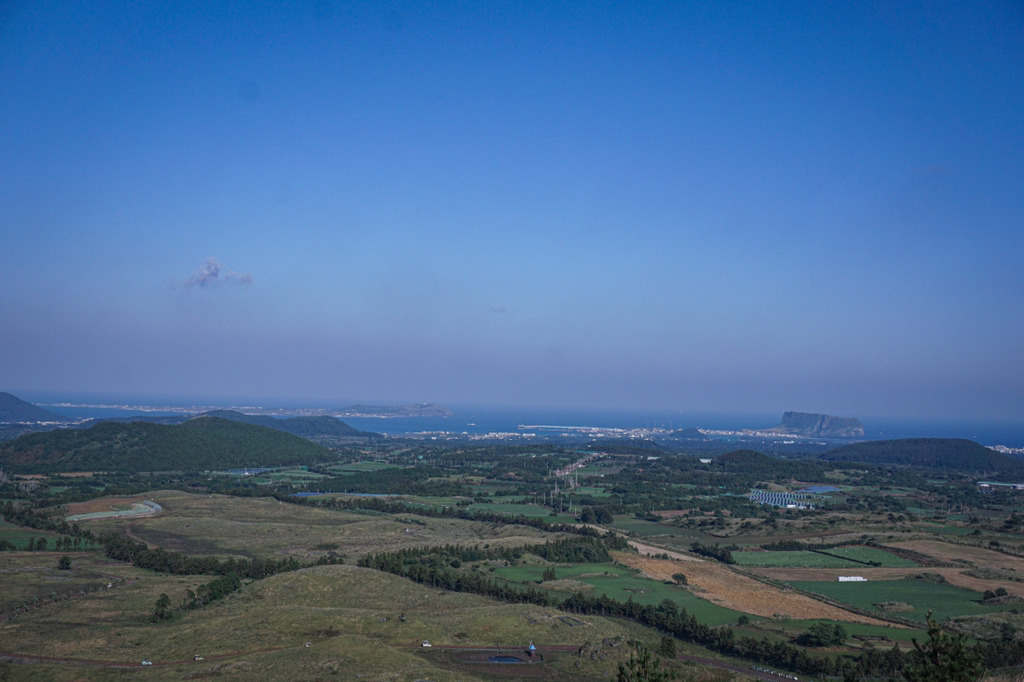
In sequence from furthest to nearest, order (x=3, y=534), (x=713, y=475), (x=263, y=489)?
(x=713, y=475), (x=263, y=489), (x=3, y=534)

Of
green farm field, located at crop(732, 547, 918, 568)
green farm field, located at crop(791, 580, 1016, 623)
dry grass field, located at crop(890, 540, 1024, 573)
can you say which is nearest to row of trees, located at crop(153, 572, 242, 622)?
green farm field, located at crop(791, 580, 1016, 623)

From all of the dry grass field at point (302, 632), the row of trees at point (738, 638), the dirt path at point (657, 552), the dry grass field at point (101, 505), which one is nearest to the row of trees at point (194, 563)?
the dry grass field at point (302, 632)

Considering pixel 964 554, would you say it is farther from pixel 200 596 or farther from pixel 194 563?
pixel 194 563

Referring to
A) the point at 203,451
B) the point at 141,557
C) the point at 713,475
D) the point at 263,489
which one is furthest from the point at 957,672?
the point at 203,451

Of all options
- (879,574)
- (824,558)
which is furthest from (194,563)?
(879,574)

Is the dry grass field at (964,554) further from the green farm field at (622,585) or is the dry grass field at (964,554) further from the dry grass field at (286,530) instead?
the dry grass field at (286,530)

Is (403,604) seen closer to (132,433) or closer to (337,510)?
(337,510)
